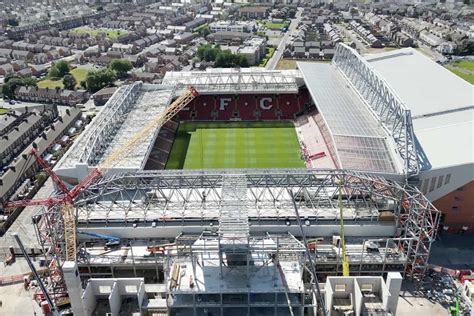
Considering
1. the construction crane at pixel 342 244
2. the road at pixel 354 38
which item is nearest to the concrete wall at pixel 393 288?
the construction crane at pixel 342 244

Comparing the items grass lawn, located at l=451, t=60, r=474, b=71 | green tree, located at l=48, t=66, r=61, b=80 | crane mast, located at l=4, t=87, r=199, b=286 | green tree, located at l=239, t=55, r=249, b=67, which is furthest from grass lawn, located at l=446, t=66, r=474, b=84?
green tree, located at l=48, t=66, r=61, b=80

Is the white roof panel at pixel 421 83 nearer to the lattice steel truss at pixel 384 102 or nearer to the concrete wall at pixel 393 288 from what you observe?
the lattice steel truss at pixel 384 102

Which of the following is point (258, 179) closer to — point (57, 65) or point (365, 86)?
point (365, 86)

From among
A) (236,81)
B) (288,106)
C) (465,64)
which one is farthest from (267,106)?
(465,64)

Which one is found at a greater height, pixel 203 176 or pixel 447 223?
pixel 203 176

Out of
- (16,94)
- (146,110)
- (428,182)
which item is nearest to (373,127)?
(428,182)

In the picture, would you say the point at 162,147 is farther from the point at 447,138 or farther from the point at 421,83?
the point at 421,83
